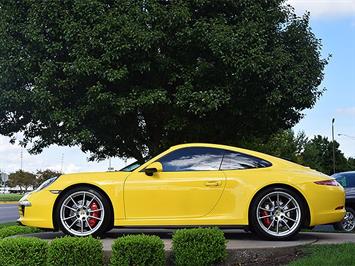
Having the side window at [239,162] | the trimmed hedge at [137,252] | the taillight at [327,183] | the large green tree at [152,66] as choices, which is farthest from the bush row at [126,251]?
the large green tree at [152,66]

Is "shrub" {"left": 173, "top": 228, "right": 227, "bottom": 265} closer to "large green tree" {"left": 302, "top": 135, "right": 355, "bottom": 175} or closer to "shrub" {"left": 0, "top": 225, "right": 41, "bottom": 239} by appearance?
"shrub" {"left": 0, "top": 225, "right": 41, "bottom": 239}

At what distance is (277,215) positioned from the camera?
7039mm

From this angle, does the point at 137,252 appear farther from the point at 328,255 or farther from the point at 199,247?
the point at 328,255

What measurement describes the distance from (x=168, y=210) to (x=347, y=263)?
2.29 m

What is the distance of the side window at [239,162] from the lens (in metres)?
7.27

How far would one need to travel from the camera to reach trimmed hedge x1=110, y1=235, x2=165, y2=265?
234 inches

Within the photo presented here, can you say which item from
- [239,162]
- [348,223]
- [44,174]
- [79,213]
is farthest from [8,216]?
[44,174]

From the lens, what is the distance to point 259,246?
21.1 ft

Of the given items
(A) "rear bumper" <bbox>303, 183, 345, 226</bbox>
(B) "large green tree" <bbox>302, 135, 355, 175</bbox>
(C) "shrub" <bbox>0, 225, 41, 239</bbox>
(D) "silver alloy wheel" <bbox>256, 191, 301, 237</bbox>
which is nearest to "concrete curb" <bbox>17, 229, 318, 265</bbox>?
(D) "silver alloy wheel" <bbox>256, 191, 301, 237</bbox>

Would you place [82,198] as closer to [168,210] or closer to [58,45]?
[168,210]

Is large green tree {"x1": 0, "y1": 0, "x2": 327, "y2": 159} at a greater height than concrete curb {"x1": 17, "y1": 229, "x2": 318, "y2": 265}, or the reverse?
large green tree {"x1": 0, "y1": 0, "x2": 327, "y2": 159}

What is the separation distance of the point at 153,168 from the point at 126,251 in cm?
141

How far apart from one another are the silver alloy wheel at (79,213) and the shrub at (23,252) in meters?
0.94

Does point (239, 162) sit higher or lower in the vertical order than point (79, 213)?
higher
